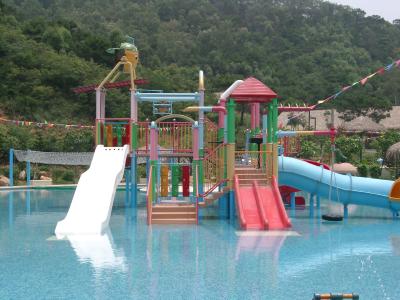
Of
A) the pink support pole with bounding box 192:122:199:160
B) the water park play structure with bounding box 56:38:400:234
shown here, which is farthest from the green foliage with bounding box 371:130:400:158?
the pink support pole with bounding box 192:122:199:160

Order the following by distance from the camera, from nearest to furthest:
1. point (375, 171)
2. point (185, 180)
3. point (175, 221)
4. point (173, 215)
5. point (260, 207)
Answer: point (260, 207), point (175, 221), point (173, 215), point (185, 180), point (375, 171)

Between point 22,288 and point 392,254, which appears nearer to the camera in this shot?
point 22,288

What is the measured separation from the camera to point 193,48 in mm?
74312

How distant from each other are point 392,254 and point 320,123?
4695 centimetres

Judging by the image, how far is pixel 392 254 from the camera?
10281 millimetres

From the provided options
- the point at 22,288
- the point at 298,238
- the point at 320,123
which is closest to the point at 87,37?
the point at 320,123

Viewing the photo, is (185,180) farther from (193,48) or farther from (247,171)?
(193,48)

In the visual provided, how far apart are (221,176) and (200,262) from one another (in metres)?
5.67

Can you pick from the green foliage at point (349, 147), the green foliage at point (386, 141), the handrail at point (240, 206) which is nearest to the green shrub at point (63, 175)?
the green foliage at point (349, 147)

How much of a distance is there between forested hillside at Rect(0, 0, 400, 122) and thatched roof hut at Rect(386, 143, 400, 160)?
17895mm

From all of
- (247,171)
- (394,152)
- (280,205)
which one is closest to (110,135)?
(247,171)

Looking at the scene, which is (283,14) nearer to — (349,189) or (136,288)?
(349,189)

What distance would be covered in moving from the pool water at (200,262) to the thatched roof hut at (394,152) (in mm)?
17980

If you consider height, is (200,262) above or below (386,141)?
below
